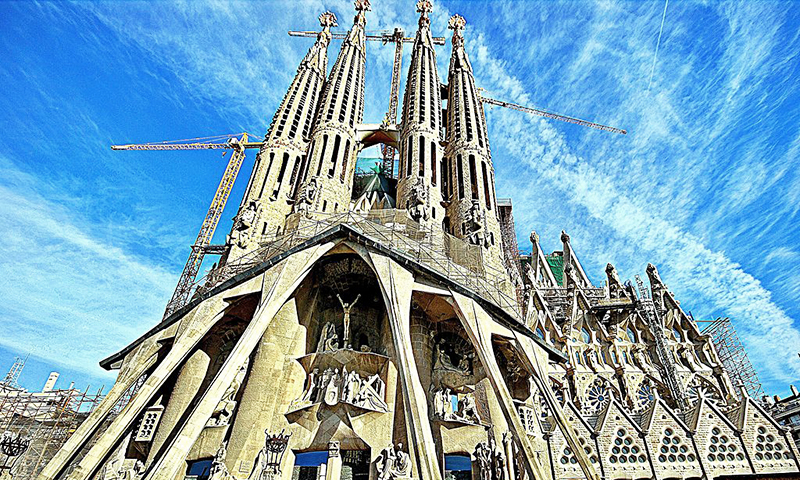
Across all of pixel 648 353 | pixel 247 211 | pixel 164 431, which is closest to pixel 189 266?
pixel 247 211

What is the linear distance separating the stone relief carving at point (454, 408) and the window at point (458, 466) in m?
1.17

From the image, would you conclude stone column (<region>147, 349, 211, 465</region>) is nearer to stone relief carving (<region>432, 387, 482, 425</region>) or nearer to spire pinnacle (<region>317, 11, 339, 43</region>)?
stone relief carving (<region>432, 387, 482, 425</region>)

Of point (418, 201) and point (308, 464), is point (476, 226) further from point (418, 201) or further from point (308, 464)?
point (308, 464)

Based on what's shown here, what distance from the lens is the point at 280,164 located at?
23641 millimetres

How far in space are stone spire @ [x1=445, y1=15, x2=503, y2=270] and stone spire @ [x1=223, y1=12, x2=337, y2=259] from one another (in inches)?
343

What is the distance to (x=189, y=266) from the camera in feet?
93.4

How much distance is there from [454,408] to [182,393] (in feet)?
33.0

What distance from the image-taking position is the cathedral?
43.8 ft

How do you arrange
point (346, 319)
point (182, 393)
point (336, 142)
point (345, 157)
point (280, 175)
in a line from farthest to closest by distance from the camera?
point (345, 157)
point (336, 142)
point (280, 175)
point (346, 319)
point (182, 393)

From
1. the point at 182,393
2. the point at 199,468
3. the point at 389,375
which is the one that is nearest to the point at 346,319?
the point at 389,375

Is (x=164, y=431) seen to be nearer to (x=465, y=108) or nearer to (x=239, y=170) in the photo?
(x=465, y=108)

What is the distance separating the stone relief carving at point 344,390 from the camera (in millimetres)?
15133

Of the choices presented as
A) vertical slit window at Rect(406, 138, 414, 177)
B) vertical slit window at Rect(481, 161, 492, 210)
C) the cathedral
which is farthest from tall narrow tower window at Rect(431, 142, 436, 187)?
vertical slit window at Rect(481, 161, 492, 210)

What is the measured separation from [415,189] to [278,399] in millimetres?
11603
